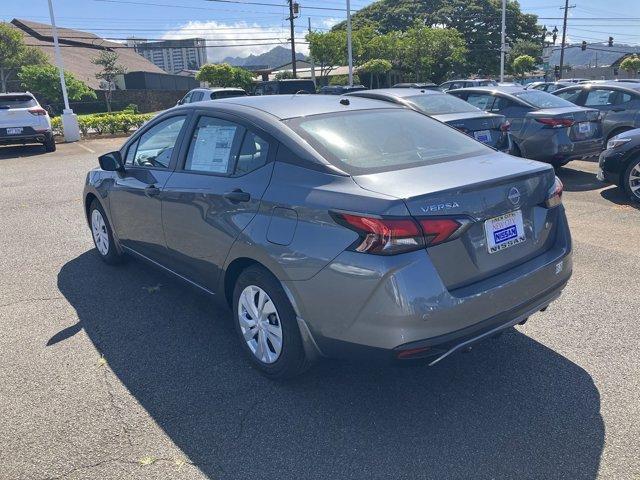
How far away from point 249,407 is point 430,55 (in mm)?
48158

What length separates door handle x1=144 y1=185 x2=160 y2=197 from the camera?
4.15m

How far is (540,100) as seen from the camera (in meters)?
9.56

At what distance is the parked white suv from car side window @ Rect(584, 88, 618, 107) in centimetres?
1376

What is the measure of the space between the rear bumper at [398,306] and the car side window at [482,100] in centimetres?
779

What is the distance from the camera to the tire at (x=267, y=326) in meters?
3.06

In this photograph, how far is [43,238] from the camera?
6.66 m

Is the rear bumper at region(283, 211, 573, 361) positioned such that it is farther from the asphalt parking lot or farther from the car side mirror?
the car side mirror

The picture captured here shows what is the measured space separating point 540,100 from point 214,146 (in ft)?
25.1

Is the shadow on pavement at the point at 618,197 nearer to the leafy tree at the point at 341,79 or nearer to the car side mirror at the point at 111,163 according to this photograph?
the car side mirror at the point at 111,163

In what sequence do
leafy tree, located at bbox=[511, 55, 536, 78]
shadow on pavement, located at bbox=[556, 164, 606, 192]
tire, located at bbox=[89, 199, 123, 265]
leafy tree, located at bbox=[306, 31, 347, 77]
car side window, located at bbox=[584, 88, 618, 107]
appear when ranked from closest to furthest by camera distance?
tire, located at bbox=[89, 199, 123, 265]
shadow on pavement, located at bbox=[556, 164, 606, 192]
car side window, located at bbox=[584, 88, 618, 107]
leafy tree, located at bbox=[306, 31, 347, 77]
leafy tree, located at bbox=[511, 55, 536, 78]

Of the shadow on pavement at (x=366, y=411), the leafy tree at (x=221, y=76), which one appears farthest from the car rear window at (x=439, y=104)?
the leafy tree at (x=221, y=76)

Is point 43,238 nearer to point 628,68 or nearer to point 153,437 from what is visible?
point 153,437

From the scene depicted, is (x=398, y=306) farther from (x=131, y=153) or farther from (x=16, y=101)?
(x=16, y=101)

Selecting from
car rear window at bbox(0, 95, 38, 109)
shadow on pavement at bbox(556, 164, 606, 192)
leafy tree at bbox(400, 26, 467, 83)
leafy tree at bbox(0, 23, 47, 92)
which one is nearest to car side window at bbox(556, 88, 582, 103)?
shadow on pavement at bbox(556, 164, 606, 192)
